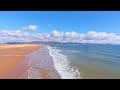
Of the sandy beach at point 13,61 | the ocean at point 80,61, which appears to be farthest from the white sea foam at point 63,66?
the sandy beach at point 13,61

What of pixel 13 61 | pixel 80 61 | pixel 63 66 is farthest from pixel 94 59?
pixel 13 61

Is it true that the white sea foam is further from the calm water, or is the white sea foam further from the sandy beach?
the sandy beach

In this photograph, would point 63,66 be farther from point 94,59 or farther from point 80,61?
point 94,59

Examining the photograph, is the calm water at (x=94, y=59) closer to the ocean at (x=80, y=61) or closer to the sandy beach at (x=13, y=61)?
the ocean at (x=80, y=61)

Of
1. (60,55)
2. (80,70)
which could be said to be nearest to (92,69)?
(80,70)

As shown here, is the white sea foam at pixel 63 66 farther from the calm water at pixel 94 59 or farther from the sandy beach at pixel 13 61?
the sandy beach at pixel 13 61
